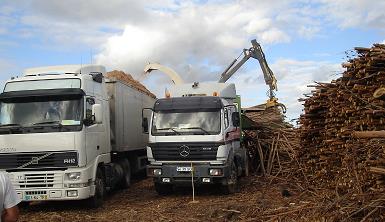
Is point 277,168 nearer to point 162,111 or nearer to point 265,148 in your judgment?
point 265,148

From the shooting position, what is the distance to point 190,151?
42.8 feet

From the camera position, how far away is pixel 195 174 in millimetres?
12938

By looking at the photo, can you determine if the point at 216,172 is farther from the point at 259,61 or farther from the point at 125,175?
the point at 259,61

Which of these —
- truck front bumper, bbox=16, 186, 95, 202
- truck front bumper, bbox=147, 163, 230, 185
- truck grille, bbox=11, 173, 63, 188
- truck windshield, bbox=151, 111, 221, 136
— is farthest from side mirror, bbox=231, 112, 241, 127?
truck grille, bbox=11, 173, 63, 188

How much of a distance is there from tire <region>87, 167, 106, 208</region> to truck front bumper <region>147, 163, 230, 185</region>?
54.6 inches

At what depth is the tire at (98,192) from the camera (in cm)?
1214

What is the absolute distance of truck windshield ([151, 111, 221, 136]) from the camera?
1318 cm

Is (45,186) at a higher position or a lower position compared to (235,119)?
lower

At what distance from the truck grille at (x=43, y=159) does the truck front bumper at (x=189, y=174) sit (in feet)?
9.00

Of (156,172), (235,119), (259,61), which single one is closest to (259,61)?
(259,61)

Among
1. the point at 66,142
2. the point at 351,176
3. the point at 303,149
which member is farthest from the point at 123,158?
the point at 351,176

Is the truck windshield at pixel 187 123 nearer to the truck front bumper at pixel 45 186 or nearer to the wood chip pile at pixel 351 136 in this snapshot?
the wood chip pile at pixel 351 136

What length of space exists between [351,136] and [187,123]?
454 centimetres

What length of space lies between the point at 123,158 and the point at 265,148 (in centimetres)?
580
